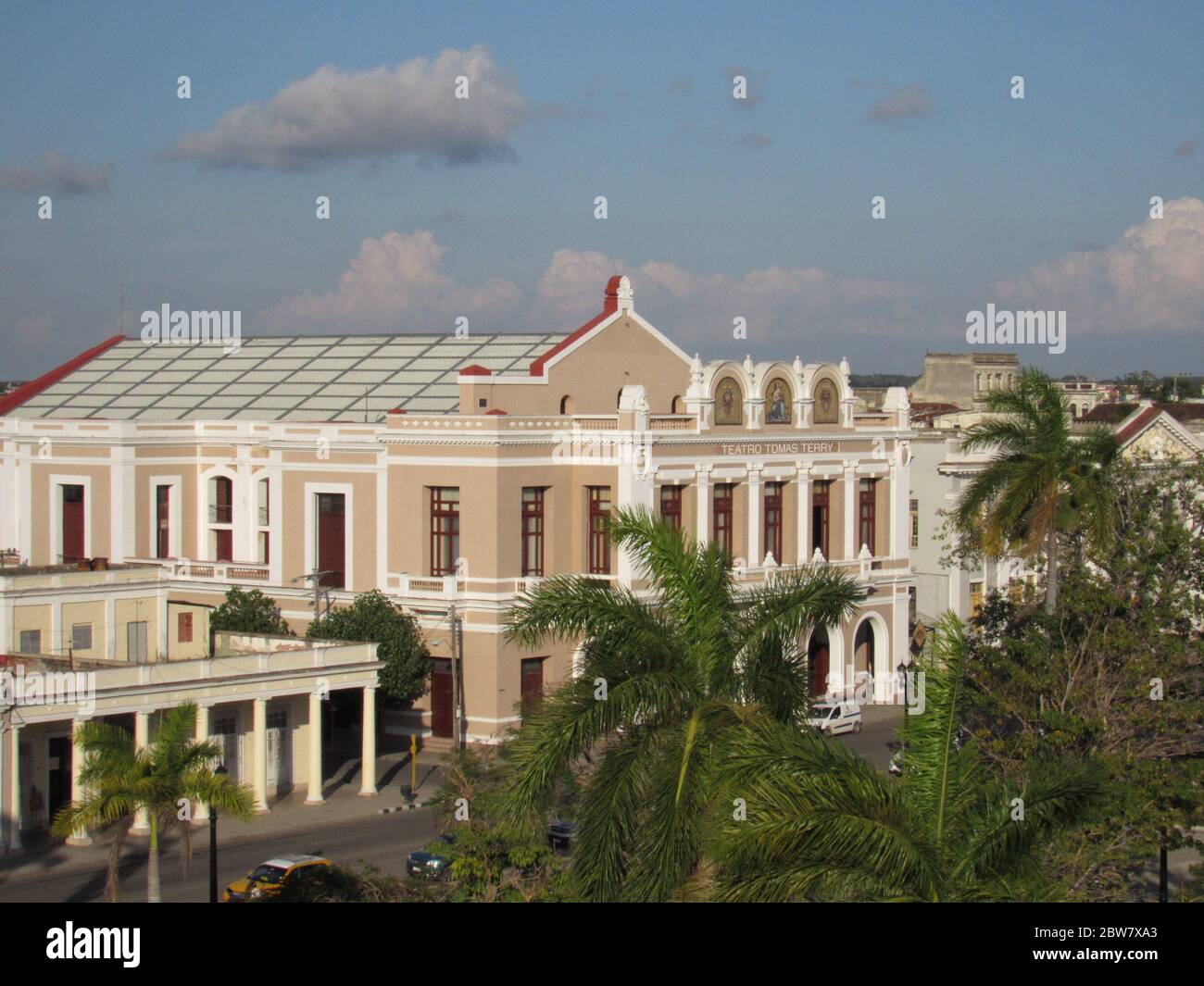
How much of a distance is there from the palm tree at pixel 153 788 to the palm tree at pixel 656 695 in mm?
7170

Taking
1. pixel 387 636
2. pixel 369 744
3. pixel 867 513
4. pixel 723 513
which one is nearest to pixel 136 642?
pixel 387 636

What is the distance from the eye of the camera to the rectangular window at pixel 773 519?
183 ft

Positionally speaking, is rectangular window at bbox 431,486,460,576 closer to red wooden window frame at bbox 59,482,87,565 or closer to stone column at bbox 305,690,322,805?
stone column at bbox 305,690,322,805

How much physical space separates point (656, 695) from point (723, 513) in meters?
33.5

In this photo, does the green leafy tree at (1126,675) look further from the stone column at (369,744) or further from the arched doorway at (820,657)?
the arched doorway at (820,657)

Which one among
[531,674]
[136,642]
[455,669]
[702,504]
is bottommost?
[531,674]

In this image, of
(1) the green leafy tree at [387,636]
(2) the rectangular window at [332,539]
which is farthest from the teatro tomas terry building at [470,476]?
(1) the green leafy tree at [387,636]

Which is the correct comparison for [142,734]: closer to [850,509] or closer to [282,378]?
[282,378]

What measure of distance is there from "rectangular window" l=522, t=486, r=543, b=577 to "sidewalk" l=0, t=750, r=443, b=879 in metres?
5.97

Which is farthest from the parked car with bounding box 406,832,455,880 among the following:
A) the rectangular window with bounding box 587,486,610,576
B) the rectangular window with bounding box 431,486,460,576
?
the rectangular window with bounding box 587,486,610,576

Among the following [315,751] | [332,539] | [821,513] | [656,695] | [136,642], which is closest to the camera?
[656,695]

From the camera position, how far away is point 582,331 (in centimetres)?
5322
